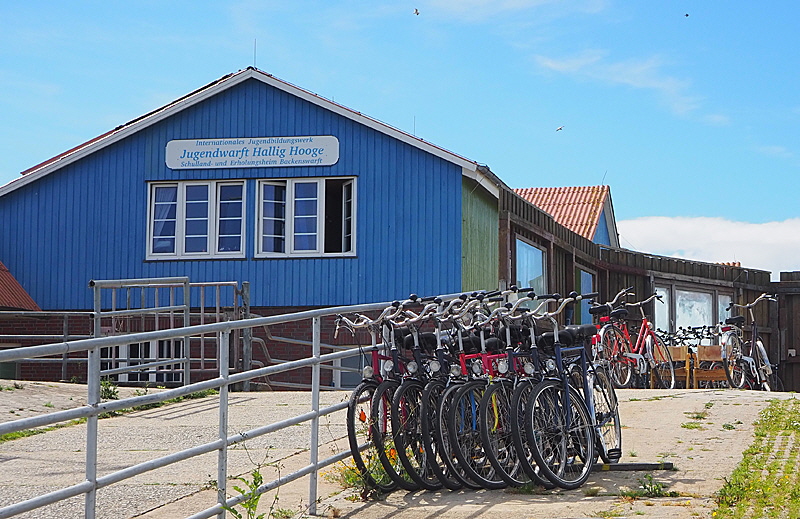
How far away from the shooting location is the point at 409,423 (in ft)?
23.2

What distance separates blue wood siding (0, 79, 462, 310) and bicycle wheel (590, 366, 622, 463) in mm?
10582

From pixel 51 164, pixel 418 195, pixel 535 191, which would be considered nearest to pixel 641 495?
pixel 418 195

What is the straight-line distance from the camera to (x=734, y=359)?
18.3 m

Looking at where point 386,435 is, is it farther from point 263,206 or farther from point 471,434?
point 263,206

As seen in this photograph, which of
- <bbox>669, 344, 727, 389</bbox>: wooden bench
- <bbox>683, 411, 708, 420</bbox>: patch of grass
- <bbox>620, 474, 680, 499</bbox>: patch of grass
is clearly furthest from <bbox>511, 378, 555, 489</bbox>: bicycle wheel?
<bbox>669, 344, 727, 389</bbox>: wooden bench

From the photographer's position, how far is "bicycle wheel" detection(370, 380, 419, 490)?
688cm

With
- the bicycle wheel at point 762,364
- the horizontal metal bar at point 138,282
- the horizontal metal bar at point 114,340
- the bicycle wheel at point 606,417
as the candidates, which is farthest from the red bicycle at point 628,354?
the horizontal metal bar at point 114,340

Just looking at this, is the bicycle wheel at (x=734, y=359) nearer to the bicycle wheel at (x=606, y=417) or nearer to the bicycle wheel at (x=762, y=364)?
the bicycle wheel at (x=762, y=364)

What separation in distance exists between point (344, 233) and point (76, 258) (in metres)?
5.09

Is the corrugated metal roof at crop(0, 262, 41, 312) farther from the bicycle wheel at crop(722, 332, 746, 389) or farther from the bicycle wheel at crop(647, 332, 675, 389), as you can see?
the bicycle wheel at crop(722, 332, 746, 389)

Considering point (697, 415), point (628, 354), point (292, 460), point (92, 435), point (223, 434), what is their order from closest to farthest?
point (92, 435), point (223, 434), point (292, 460), point (697, 415), point (628, 354)

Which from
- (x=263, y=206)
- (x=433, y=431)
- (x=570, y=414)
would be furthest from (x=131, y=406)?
(x=263, y=206)

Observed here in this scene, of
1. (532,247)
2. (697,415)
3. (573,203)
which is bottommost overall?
(697,415)

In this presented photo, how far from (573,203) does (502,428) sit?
26.7 metres
